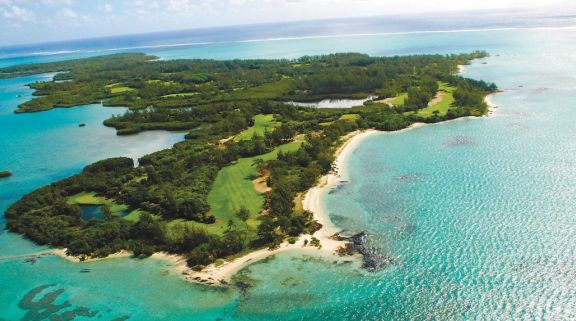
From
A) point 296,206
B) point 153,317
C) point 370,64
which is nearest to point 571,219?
point 296,206

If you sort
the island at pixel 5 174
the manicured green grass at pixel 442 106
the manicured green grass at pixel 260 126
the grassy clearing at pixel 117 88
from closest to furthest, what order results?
the island at pixel 5 174 < the manicured green grass at pixel 260 126 < the manicured green grass at pixel 442 106 < the grassy clearing at pixel 117 88

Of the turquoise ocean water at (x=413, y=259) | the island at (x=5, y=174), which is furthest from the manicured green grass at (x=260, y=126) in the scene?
the island at (x=5, y=174)

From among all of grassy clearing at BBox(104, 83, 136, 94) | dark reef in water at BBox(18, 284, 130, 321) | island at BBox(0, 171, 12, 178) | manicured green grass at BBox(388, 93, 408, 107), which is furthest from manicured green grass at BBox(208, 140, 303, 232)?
grassy clearing at BBox(104, 83, 136, 94)

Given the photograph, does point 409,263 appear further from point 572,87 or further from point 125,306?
point 572,87

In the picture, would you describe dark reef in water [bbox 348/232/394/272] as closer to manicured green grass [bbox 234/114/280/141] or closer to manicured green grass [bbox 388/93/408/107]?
manicured green grass [bbox 234/114/280/141]

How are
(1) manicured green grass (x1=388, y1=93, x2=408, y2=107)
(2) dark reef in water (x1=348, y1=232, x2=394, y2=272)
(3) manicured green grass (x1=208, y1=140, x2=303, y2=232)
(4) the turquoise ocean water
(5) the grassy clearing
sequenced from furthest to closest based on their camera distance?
1. (5) the grassy clearing
2. (1) manicured green grass (x1=388, y1=93, x2=408, y2=107)
3. (3) manicured green grass (x1=208, y1=140, x2=303, y2=232)
4. (2) dark reef in water (x1=348, y1=232, x2=394, y2=272)
5. (4) the turquoise ocean water

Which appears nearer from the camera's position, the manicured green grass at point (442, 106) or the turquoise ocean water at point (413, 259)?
the turquoise ocean water at point (413, 259)

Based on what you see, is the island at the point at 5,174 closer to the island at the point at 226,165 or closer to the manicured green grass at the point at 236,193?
the island at the point at 226,165
